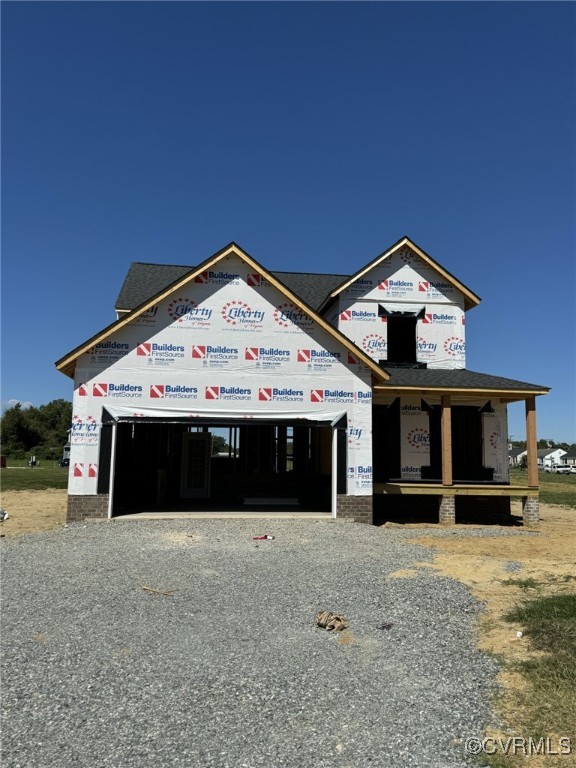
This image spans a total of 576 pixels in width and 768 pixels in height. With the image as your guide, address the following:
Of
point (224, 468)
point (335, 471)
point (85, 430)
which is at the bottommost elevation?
point (224, 468)

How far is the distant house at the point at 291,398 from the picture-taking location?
14156 millimetres

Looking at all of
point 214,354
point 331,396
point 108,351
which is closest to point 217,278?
point 214,354

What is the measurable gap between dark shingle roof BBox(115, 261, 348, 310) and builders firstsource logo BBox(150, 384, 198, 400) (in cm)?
509

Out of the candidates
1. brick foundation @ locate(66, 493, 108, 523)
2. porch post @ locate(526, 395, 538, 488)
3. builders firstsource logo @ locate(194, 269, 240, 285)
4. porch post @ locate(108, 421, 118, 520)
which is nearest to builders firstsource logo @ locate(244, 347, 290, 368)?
builders firstsource logo @ locate(194, 269, 240, 285)

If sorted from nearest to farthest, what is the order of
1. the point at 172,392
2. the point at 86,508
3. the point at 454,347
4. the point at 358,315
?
the point at 86,508 < the point at 172,392 < the point at 358,315 < the point at 454,347

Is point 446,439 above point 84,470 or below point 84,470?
above

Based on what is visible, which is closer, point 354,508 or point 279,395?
point 354,508

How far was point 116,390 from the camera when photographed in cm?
1406

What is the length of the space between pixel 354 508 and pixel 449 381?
4787mm

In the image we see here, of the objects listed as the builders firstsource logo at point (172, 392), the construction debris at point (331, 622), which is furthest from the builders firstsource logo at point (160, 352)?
the construction debris at point (331, 622)

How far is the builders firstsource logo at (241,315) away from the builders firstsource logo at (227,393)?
67.6 inches

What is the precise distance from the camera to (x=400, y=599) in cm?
712

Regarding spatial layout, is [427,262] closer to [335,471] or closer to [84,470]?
[335,471]

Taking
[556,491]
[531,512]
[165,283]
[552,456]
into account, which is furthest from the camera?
[552,456]
